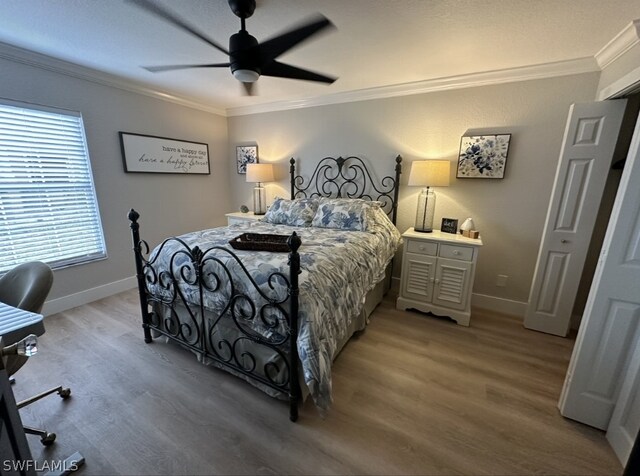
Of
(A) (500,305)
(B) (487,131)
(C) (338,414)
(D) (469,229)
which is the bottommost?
(C) (338,414)

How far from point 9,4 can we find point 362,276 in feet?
10.0

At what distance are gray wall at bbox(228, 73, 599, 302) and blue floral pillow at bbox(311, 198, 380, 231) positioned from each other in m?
0.66

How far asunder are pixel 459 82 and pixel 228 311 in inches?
124

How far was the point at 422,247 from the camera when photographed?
8.99 feet

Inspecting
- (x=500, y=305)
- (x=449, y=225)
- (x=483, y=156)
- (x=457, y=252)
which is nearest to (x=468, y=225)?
(x=449, y=225)

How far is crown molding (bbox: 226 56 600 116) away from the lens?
7.66 ft

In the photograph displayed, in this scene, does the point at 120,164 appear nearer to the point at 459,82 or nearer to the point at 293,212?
the point at 293,212

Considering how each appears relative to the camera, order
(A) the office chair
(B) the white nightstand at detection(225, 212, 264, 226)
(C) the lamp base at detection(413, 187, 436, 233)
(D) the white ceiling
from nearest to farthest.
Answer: (A) the office chair → (D) the white ceiling → (C) the lamp base at detection(413, 187, 436, 233) → (B) the white nightstand at detection(225, 212, 264, 226)

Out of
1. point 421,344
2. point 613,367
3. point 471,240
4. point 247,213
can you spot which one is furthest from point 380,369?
point 247,213

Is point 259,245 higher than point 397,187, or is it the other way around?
point 397,187

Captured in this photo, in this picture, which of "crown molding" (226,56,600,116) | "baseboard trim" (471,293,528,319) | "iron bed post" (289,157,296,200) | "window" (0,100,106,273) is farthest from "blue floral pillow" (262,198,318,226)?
"baseboard trim" (471,293,528,319)

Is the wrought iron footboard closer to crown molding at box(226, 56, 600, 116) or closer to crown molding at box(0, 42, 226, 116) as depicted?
crown molding at box(0, 42, 226, 116)

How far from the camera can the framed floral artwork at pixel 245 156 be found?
13.9ft

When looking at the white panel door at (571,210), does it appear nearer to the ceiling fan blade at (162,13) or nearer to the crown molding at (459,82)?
the crown molding at (459,82)
